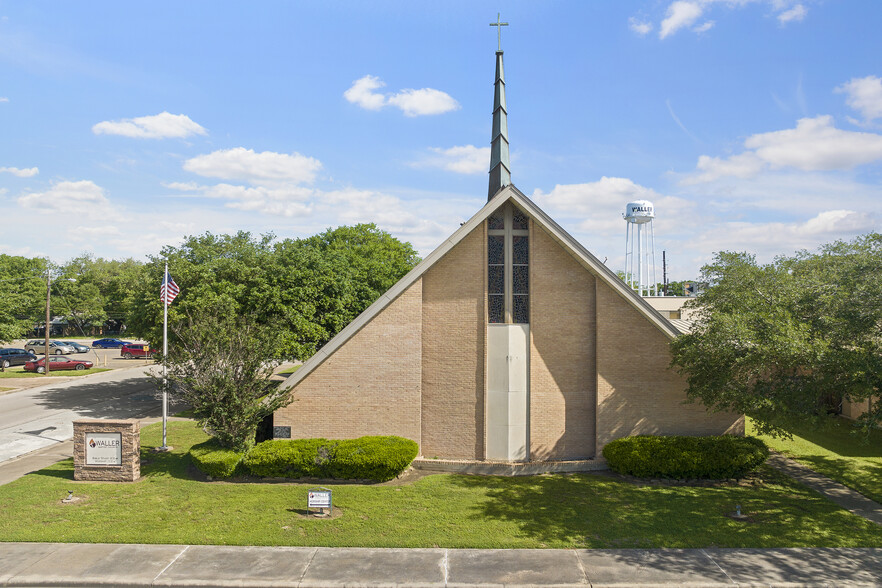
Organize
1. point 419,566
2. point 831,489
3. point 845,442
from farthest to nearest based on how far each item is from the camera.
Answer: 1. point 845,442
2. point 831,489
3. point 419,566

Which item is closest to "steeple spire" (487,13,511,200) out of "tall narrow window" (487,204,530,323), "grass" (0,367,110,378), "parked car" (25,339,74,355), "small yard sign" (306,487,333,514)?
"tall narrow window" (487,204,530,323)

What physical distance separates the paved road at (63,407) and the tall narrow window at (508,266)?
1690 cm

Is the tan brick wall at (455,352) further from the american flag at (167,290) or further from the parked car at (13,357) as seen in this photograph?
the parked car at (13,357)

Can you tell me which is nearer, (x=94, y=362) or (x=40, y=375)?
Result: (x=40, y=375)

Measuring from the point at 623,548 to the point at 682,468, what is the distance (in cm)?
515

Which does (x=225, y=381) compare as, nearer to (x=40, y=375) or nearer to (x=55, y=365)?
(x=40, y=375)

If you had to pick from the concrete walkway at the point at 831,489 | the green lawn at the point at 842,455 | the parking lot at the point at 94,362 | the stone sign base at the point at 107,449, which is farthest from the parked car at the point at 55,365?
the concrete walkway at the point at 831,489

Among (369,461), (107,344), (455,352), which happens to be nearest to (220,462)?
(369,461)

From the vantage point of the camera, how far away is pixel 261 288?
83.9ft

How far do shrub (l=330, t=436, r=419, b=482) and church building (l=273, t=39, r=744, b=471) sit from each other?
123 cm

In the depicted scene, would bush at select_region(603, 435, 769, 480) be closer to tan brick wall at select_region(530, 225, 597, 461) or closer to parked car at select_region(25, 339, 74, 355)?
tan brick wall at select_region(530, 225, 597, 461)

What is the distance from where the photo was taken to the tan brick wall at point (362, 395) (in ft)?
57.3

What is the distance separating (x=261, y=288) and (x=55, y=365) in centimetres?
2904

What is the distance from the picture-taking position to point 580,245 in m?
17.3
